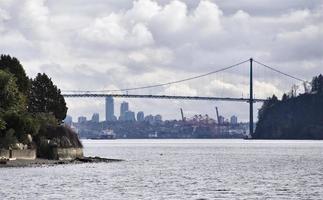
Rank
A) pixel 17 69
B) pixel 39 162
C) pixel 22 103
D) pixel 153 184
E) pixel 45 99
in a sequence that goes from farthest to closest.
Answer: pixel 45 99, pixel 17 69, pixel 22 103, pixel 39 162, pixel 153 184

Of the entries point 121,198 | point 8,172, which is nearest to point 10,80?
point 8,172

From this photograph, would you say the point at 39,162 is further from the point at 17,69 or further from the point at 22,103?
the point at 17,69

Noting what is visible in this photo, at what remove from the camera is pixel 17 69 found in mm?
147125

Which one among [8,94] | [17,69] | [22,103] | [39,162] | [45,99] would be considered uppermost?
[17,69]

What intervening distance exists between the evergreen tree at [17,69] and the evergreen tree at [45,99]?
11.4m

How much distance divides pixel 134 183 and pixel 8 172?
18.0m

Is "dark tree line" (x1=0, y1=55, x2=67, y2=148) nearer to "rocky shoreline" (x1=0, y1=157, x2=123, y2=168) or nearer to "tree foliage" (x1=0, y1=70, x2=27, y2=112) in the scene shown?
"tree foliage" (x1=0, y1=70, x2=27, y2=112)

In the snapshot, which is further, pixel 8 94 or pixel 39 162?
pixel 8 94

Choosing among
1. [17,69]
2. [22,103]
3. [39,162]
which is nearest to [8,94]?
[22,103]

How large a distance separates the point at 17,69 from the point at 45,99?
14741 millimetres

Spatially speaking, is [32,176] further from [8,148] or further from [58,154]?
[58,154]

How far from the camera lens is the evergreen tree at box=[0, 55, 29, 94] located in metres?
146

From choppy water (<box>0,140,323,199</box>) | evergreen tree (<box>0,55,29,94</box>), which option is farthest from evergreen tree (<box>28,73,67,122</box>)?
choppy water (<box>0,140,323,199</box>)

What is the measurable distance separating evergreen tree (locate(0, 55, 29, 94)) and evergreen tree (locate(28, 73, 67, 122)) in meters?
11.4
